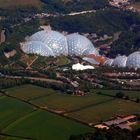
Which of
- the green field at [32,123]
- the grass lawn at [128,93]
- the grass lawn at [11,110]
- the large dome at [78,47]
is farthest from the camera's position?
the large dome at [78,47]

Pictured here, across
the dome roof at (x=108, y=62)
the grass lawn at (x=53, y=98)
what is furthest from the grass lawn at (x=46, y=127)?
the dome roof at (x=108, y=62)

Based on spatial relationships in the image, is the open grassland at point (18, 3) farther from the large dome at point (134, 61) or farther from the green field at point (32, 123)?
the green field at point (32, 123)

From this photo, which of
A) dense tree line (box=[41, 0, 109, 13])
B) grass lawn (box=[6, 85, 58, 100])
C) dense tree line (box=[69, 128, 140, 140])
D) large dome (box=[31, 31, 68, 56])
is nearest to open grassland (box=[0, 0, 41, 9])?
dense tree line (box=[41, 0, 109, 13])

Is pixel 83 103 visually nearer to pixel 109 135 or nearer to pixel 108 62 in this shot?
pixel 109 135

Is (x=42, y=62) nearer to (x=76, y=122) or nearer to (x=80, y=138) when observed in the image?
(x=76, y=122)

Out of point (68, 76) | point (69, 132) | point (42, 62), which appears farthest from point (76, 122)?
point (42, 62)

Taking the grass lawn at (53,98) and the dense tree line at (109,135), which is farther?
the grass lawn at (53,98)
